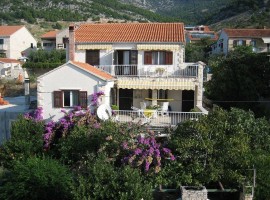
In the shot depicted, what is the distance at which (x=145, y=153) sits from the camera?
21.4 m

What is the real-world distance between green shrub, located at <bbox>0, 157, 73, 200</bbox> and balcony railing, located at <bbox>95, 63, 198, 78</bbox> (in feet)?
37.8

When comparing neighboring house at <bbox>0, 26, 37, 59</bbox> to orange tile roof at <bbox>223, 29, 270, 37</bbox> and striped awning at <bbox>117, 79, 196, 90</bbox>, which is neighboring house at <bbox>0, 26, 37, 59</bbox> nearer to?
orange tile roof at <bbox>223, 29, 270, 37</bbox>

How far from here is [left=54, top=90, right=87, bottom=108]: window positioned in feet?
89.5

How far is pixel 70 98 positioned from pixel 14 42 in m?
72.7

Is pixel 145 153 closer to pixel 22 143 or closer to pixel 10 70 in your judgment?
pixel 22 143

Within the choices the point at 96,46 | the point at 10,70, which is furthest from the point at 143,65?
the point at 10,70

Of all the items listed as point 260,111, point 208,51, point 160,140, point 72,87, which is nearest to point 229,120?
A: point 160,140

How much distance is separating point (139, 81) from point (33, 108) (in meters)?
8.61

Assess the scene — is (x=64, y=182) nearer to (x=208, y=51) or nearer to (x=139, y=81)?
(x=139, y=81)

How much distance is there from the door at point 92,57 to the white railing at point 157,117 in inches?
266

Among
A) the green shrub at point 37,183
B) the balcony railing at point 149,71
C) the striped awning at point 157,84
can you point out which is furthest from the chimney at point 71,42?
the green shrub at point 37,183

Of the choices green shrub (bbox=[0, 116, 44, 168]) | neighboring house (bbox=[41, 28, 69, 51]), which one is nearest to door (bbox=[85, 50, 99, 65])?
green shrub (bbox=[0, 116, 44, 168])

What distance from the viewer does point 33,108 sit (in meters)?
30.6

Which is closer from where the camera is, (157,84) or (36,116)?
(36,116)
